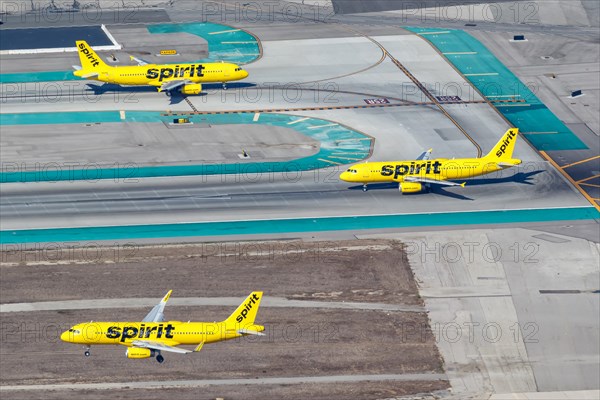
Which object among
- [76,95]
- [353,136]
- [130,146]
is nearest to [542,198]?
[353,136]

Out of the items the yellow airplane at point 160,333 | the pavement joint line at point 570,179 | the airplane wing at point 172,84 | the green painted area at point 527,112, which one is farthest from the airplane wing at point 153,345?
the airplane wing at point 172,84

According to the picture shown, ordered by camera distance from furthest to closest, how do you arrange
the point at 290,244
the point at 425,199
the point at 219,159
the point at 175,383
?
→ the point at 219,159 < the point at 425,199 < the point at 290,244 < the point at 175,383

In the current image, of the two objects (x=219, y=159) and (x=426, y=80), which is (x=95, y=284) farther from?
(x=426, y=80)

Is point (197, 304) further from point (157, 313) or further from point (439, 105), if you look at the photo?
point (439, 105)

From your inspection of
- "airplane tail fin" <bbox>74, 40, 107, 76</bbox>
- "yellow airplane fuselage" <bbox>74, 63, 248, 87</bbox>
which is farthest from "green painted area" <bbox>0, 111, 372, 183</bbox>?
"airplane tail fin" <bbox>74, 40, 107, 76</bbox>

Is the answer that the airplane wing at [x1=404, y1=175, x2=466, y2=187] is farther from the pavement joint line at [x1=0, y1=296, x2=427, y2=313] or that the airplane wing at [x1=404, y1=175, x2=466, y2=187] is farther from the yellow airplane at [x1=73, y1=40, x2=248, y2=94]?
the yellow airplane at [x1=73, y1=40, x2=248, y2=94]

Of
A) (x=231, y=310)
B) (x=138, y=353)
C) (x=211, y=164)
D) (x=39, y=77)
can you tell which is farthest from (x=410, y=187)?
(x=39, y=77)
